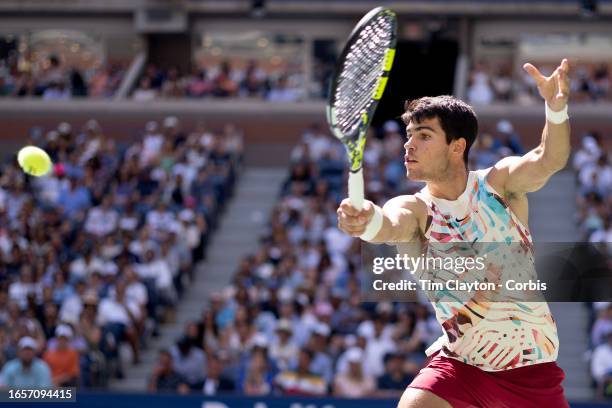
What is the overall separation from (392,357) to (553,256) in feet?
10.0

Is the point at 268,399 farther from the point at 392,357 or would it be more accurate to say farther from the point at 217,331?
the point at 217,331

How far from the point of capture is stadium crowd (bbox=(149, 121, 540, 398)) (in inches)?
495

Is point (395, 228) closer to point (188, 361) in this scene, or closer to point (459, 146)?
point (459, 146)

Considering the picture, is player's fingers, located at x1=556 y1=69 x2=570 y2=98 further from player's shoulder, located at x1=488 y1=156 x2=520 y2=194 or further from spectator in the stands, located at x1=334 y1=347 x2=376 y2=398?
spectator in the stands, located at x1=334 y1=347 x2=376 y2=398

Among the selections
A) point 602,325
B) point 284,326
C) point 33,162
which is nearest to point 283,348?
point 284,326

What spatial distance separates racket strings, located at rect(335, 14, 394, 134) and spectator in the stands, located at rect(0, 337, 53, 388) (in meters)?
7.70

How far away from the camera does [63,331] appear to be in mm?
13266

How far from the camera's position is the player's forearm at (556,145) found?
545 cm

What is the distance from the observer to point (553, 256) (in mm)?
9969

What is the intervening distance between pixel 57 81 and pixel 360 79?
17629 millimetres

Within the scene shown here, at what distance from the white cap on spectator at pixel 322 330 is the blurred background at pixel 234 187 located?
0.11 m

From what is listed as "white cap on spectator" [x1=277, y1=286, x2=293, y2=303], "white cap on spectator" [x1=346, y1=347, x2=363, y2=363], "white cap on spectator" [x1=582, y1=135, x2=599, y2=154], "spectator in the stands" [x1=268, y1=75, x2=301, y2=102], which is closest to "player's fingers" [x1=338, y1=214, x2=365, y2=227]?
"white cap on spectator" [x1=346, y1=347, x2=363, y2=363]

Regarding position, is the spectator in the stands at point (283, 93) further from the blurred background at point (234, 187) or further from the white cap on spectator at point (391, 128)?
the white cap on spectator at point (391, 128)

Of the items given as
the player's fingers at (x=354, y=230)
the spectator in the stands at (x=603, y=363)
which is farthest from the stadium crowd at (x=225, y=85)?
the player's fingers at (x=354, y=230)
